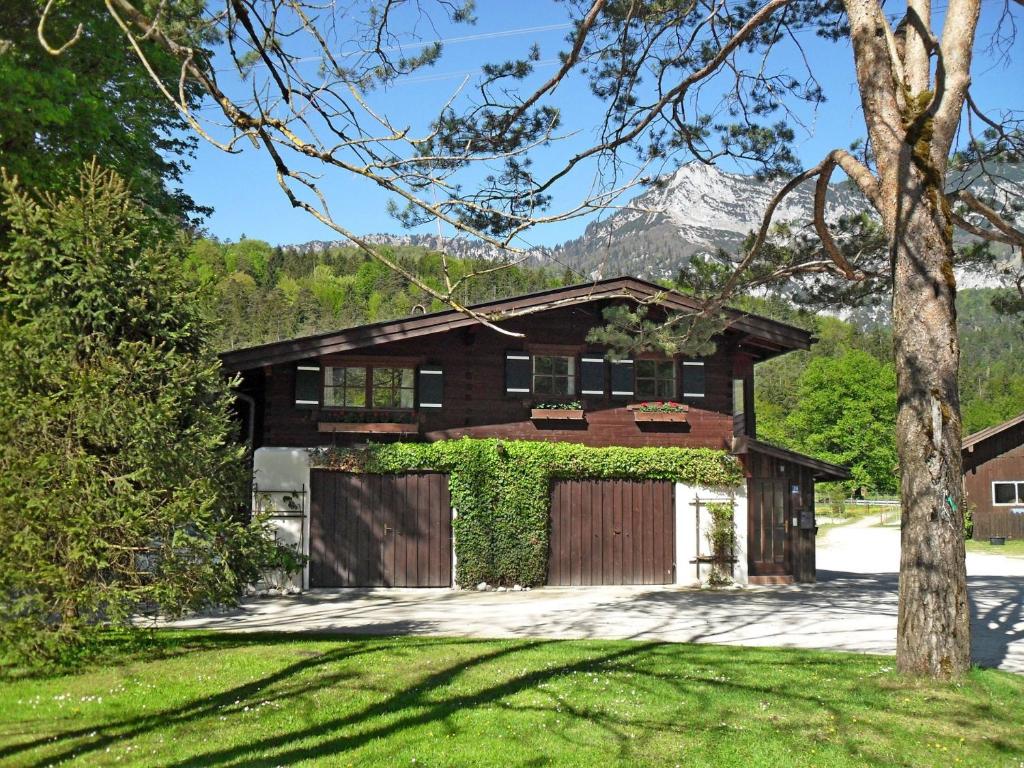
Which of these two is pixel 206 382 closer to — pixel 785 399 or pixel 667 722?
pixel 667 722

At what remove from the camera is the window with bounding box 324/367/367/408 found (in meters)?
17.5

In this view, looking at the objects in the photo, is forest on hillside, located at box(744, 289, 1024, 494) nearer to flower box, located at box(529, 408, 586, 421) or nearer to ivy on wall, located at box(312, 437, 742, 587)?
flower box, located at box(529, 408, 586, 421)

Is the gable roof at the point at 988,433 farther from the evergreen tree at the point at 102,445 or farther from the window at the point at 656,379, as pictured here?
the evergreen tree at the point at 102,445

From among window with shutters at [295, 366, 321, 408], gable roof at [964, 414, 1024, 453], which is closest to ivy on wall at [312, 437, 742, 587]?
window with shutters at [295, 366, 321, 408]

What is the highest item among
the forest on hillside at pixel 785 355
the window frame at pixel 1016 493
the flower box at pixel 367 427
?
the forest on hillside at pixel 785 355

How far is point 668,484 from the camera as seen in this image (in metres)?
18.3

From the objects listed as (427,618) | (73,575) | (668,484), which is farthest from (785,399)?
(73,575)

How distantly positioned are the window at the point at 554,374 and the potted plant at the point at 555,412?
342mm

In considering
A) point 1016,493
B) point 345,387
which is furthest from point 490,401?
point 1016,493

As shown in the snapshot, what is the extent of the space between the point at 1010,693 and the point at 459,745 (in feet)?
16.0

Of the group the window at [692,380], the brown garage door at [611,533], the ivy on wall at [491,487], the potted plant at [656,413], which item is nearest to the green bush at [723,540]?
the brown garage door at [611,533]

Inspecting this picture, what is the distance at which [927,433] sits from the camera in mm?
8383

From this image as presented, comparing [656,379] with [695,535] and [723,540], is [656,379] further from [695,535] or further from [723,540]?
[723,540]

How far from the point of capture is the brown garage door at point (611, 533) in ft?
58.7
